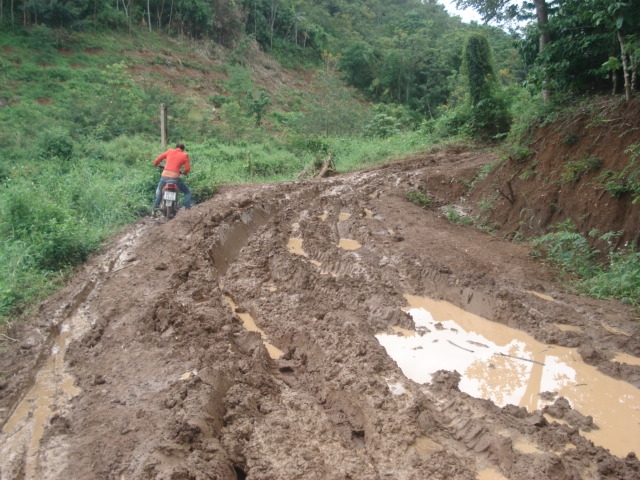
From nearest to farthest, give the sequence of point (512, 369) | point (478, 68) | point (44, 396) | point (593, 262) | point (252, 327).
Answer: point (44, 396) → point (512, 369) → point (252, 327) → point (593, 262) → point (478, 68)

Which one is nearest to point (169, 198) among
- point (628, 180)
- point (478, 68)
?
point (628, 180)

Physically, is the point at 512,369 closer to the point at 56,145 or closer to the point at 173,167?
the point at 173,167

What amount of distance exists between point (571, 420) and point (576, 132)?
6.59 m

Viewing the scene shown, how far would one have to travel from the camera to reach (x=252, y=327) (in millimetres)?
5555

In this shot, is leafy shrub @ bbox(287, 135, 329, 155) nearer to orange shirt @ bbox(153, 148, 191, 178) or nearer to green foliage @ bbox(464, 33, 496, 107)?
green foliage @ bbox(464, 33, 496, 107)

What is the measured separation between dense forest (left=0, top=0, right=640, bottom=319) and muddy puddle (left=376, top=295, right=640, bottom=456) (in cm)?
351

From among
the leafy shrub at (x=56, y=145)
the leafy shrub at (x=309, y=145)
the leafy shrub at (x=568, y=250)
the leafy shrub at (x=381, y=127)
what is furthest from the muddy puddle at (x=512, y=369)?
the leafy shrub at (x=381, y=127)

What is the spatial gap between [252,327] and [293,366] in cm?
121

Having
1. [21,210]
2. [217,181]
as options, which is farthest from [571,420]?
[217,181]

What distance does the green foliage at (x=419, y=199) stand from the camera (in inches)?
435

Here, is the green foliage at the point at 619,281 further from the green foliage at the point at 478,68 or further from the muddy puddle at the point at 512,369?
the green foliage at the point at 478,68

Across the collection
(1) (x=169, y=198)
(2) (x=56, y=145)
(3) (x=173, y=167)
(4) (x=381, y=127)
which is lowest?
(2) (x=56, y=145)

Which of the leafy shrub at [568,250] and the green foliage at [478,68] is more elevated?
the green foliage at [478,68]

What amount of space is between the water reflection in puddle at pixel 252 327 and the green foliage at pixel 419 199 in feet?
19.8
